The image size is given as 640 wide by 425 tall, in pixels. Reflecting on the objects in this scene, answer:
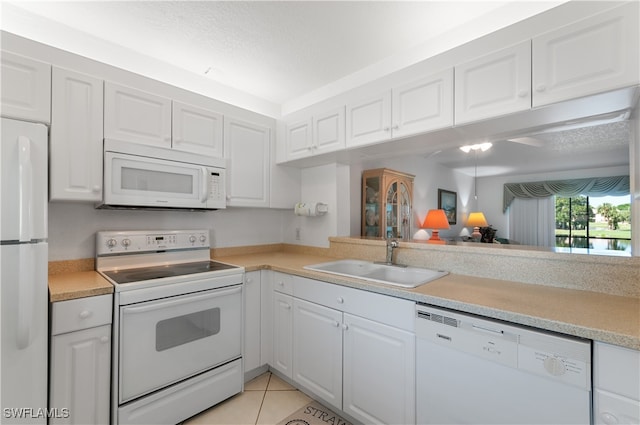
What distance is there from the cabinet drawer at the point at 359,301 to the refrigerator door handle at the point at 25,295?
132 cm

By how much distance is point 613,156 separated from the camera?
258 cm

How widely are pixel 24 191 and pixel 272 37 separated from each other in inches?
64.2

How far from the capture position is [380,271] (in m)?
2.14

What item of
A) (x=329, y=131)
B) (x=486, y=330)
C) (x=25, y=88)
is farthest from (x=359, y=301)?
(x=25, y=88)

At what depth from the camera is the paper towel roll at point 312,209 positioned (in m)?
2.64

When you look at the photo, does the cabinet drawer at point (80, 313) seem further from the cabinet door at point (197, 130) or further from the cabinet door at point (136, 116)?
the cabinet door at point (197, 130)

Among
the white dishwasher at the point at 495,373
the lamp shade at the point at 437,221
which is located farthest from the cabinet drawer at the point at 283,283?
the lamp shade at the point at 437,221

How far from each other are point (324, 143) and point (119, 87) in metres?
1.43

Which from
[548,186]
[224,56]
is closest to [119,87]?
[224,56]

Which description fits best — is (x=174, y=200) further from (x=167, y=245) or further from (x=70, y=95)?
(x=70, y=95)

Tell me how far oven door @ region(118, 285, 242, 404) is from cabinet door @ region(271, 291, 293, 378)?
0.28 meters

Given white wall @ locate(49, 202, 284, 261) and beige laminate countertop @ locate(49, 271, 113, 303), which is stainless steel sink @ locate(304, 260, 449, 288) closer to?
white wall @ locate(49, 202, 284, 261)

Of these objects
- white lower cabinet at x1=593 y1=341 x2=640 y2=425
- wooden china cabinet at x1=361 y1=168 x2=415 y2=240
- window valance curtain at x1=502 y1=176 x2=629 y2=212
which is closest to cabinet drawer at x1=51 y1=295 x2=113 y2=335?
white lower cabinet at x1=593 y1=341 x2=640 y2=425

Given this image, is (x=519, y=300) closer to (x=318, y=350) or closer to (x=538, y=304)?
(x=538, y=304)
